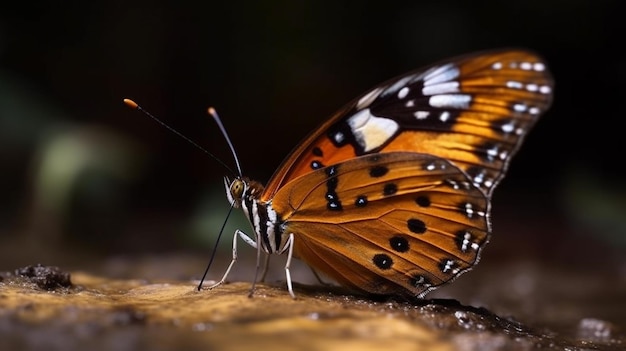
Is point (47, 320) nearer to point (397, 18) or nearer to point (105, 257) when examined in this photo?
point (105, 257)

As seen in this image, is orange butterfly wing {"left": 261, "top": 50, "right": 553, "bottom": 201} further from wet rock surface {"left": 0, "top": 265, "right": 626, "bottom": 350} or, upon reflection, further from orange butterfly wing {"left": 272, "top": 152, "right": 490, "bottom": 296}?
wet rock surface {"left": 0, "top": 265, "right": 626, "bottom": 350}

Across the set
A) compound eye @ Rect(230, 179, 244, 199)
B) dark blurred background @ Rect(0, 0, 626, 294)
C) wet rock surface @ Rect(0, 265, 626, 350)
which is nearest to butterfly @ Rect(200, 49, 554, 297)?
compound eye @ Rect(230, 179, 244, 199)

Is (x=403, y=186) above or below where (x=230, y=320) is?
above

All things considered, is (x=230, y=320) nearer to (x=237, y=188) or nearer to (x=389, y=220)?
(x=237, y=188)

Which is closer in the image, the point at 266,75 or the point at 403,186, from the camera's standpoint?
the point at 403,186

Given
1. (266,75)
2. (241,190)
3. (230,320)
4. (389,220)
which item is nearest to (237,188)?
(241,190)

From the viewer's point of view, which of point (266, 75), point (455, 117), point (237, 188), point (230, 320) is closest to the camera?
point (230, 320)

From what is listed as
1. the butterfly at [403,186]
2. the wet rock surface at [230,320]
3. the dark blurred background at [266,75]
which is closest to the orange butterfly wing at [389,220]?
the butterfly at [403,186]
